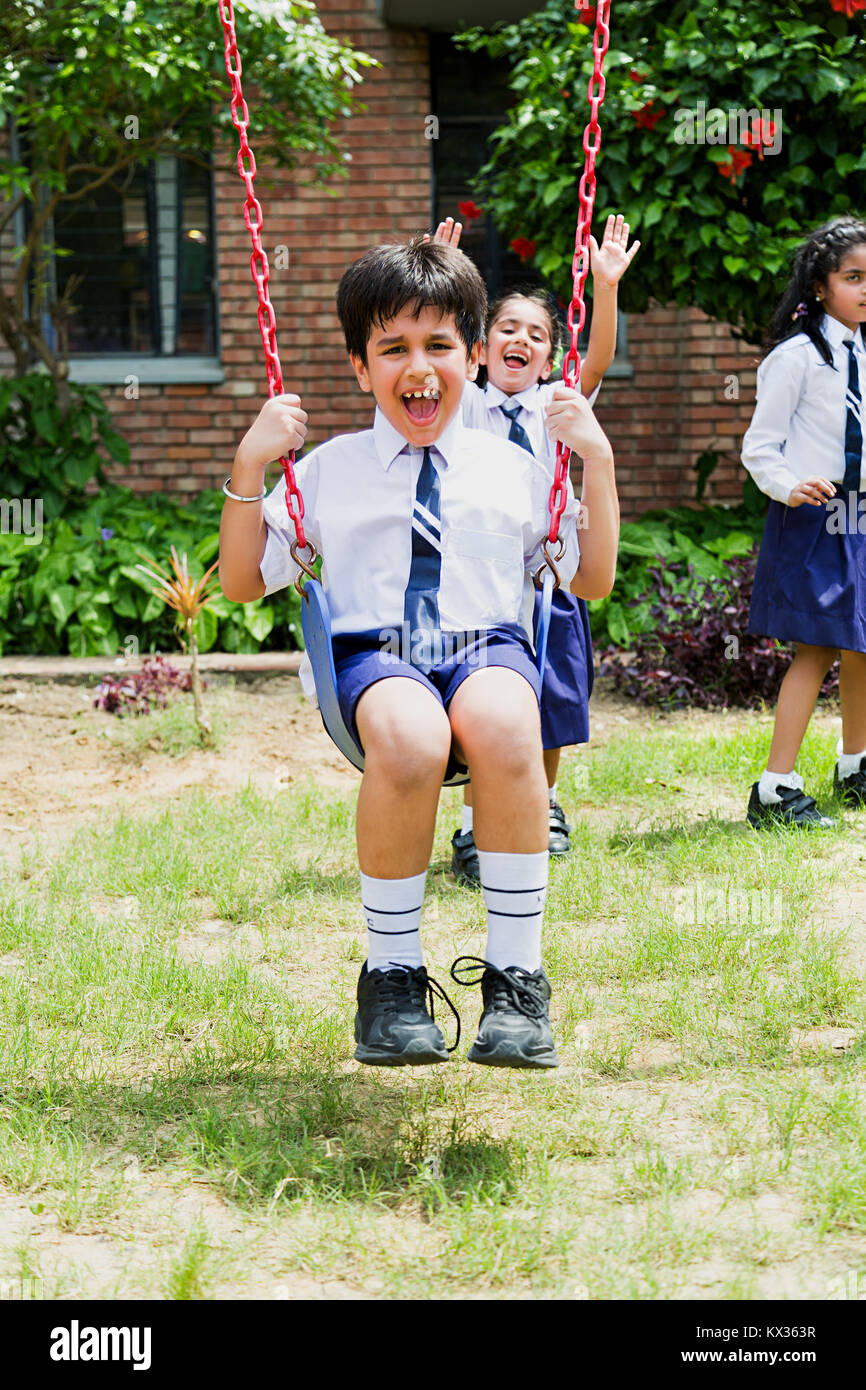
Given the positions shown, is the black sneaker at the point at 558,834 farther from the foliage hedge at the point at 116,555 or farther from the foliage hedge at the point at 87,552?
the foliage hedge at the point at 87,552

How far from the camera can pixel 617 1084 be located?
2.62 metres

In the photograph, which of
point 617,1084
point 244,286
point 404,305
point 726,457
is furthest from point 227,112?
point 617,1084

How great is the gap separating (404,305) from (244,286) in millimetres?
6712

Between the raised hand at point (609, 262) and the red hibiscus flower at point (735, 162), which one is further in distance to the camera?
the red hibiscus flower at point (735, 162)

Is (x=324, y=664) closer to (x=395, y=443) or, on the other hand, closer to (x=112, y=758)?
(x=395, y=443)

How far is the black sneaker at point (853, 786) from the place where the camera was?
4410 mm

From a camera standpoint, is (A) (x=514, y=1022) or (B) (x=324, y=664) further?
(B) (x=324, y=664)

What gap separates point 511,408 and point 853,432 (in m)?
1.10

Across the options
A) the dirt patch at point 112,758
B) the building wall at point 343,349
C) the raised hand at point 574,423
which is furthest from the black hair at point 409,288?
the building wall at point 343,349

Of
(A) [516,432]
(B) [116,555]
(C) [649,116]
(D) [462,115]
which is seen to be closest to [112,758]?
(B) [116,555]

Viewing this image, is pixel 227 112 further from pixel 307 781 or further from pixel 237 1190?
pixel 237 1190

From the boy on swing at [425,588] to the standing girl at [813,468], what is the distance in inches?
67.5

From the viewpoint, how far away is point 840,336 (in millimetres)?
4227

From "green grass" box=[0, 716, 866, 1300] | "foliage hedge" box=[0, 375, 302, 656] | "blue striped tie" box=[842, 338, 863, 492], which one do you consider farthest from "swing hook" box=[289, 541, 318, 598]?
"foliage hedge" box=[0, 375, 302, 656]
